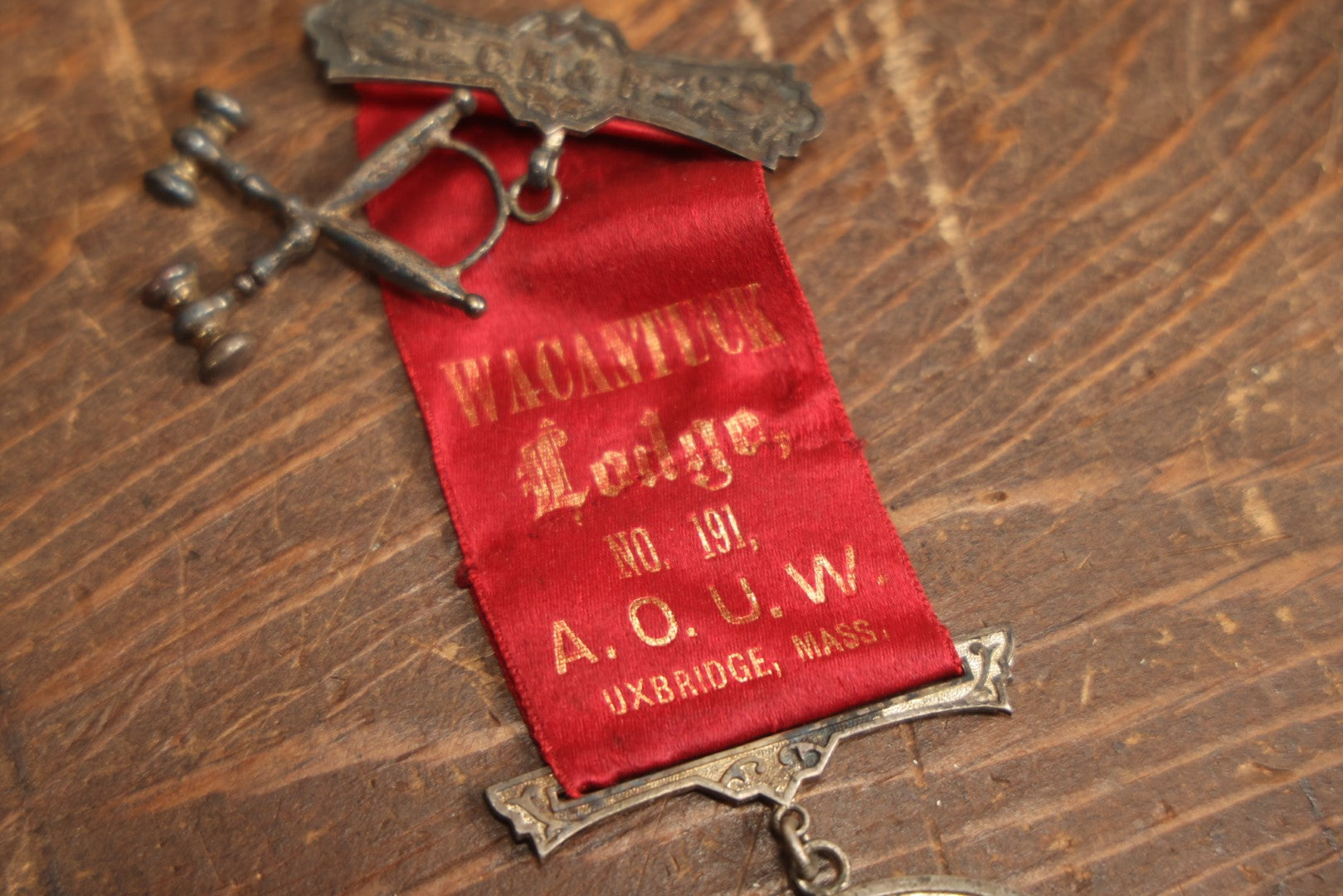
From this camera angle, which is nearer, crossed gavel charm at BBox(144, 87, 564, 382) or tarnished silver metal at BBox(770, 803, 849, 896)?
tarnished silver metal at BBox(770, 803, 849, 896)

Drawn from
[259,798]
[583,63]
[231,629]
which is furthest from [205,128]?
[259,798]

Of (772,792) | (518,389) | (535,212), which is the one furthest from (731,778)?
(535,212)

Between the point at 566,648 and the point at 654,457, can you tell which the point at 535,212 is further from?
the point at 566,648

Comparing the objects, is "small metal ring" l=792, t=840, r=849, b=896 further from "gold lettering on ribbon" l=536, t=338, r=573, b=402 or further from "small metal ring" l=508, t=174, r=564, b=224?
"small metal ring" l=508, t=174, r=564, b=224

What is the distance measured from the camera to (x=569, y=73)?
989mm

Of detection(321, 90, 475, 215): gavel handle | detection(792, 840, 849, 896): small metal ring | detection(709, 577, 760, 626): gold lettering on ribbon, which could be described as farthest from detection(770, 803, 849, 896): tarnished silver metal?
detection(321, 90, 475, 215): gavel handle

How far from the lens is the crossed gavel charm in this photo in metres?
0.91

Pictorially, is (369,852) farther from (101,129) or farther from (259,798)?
(101,129)

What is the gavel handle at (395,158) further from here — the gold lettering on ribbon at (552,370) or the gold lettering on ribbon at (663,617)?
the gold lettering on ribbon at (663,617)

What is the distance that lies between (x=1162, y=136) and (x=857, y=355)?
383 millimetres

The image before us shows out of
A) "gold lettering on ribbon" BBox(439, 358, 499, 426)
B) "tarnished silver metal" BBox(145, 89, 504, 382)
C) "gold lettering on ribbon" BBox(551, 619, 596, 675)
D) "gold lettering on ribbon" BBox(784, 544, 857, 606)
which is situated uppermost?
"tarnished silver metal" BBox(145, 89, 504, 382)

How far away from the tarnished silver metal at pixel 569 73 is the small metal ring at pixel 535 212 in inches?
2.0

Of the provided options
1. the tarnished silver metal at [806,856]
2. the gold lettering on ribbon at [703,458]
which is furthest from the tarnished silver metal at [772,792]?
the gold lettering on ribbon at [703,458]

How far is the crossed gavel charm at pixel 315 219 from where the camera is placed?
913mm
